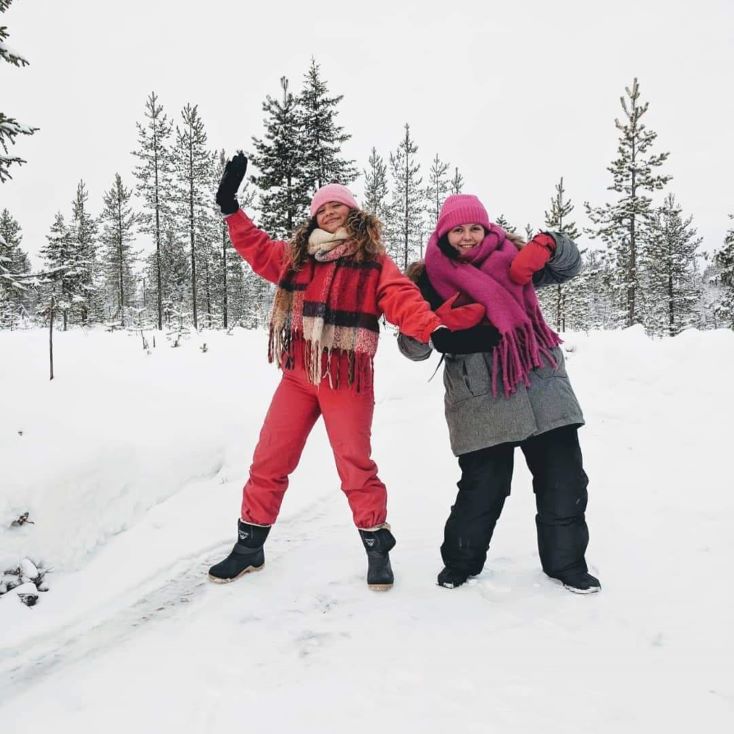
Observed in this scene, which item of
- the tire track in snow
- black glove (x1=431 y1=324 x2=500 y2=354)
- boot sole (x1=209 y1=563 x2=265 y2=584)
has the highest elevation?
black glove (x1=431 y1=324 x2=500 y2=354)

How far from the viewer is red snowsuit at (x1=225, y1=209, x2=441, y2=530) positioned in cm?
277

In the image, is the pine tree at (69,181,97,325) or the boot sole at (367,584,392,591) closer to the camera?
the boot sole at (367,584,392,591)

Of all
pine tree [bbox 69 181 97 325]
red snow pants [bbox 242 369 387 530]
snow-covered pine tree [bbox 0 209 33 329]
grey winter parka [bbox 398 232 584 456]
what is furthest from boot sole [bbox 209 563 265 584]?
pine tree [bbox 69 181 97 325]

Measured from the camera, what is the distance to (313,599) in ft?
8.42

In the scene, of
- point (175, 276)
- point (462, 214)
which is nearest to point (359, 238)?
point (462, 214)

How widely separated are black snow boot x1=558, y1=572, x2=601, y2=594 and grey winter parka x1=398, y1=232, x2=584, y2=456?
0.76 metres

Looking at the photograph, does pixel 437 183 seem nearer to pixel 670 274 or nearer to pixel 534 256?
pixel 670 274

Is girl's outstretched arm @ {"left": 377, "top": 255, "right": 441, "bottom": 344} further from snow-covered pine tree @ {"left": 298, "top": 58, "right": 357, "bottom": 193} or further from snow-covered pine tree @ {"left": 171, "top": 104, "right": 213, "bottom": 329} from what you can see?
snow-covered pine tree @ {"left": 171, "top": 104, "right": 213, "bottom": 329}

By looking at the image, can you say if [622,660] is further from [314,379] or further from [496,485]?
[314,379]

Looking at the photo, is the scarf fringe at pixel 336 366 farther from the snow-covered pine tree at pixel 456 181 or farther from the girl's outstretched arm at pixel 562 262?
the snow-covered pine tree at pixel 456 181

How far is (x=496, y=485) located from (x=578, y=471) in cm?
44

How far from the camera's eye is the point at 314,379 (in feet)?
9.04

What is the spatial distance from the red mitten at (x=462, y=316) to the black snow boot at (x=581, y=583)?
1405mm

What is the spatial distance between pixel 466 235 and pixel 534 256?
0.40 metres
